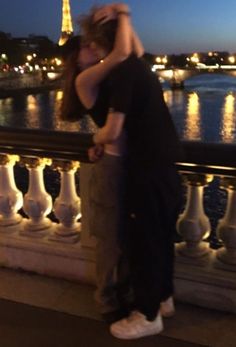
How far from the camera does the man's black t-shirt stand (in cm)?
262

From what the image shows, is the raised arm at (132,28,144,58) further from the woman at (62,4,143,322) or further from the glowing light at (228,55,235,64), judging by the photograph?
the glowing light at (228,55,235,64)

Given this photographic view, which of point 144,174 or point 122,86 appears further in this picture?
point 144,174

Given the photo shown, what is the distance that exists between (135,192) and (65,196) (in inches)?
42.6

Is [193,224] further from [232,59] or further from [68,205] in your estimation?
[232,59]

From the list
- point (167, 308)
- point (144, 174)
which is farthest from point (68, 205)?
point (144, 174)

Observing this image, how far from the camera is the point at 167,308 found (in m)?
3.35

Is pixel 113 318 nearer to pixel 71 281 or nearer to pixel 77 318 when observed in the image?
pixel 77 318

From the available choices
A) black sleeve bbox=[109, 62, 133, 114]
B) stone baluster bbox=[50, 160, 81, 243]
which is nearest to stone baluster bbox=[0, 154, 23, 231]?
stone baluster bbox=[50, 160, 81, 243]

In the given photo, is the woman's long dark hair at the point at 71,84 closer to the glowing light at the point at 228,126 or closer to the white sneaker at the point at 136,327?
the white sneaker at the point at 136,327

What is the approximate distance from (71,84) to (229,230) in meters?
1.37

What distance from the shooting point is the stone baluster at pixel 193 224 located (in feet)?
11.2

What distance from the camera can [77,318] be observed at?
3.38 metres

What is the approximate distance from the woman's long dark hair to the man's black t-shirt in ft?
0.33

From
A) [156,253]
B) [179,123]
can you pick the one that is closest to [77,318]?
[156,253]
